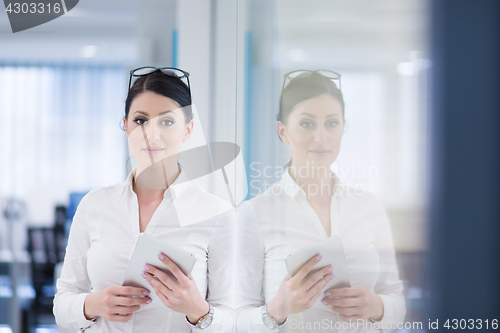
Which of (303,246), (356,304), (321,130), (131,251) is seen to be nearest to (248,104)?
(321,130)

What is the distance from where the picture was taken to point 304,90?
4.33 feet

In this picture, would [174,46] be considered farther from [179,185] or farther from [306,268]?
[306,268]

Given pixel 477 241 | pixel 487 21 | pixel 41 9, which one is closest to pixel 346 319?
pixel 477 241

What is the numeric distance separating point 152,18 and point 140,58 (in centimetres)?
15

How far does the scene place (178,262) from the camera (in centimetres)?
116

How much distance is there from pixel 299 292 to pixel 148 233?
1.71 feet

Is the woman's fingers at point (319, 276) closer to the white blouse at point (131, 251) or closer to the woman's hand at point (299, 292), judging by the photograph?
the woman's hand at point (299, 292)

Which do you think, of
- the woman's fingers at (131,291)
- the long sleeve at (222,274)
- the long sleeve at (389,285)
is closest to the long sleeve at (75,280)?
the woman's fingers at (131,291)

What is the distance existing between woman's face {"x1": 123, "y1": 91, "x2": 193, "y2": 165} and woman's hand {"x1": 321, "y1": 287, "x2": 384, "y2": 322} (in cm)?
70

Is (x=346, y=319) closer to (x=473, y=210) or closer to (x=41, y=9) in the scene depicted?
(x=473, y=210)

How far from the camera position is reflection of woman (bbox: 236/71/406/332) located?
1.26 m

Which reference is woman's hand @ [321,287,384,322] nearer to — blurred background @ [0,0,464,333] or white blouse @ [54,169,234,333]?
blurred background @ [0,0,464,333]

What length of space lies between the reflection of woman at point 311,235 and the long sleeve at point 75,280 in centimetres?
51

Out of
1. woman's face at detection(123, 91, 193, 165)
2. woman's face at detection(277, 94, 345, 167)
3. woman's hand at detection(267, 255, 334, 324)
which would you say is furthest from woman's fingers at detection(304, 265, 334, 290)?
woman's face at detection(123, 91, 193, 165)
